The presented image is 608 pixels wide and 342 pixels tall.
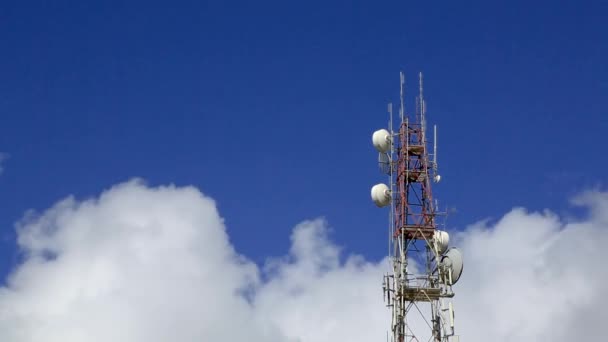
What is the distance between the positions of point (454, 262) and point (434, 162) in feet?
23.8

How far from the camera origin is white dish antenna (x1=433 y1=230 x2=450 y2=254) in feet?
275

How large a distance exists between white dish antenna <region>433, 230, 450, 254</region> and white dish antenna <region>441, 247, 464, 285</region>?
0.58m

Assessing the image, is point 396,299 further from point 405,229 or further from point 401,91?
point 401,91


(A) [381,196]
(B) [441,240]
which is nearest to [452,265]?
(B) [441,240]

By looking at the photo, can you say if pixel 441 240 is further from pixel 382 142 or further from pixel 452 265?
pixel 382 142

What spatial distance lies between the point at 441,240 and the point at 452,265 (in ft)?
6.81

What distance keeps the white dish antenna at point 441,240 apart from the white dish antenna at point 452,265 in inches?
22.7

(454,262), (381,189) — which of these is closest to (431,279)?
(454,262)

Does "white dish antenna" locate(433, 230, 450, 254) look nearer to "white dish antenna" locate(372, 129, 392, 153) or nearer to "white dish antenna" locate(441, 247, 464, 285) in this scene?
"white dish antenna" locate(441, 247, 464, 285)

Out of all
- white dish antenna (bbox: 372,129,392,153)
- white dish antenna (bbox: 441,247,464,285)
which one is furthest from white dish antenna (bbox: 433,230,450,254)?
white dish antenna (bbox: 372,129,392,153)

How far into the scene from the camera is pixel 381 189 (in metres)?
85.9

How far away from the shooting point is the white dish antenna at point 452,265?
8256 cm

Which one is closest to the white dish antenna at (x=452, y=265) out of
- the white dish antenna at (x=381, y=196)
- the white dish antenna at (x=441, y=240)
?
the white dish antenna at (x=441, y=240)

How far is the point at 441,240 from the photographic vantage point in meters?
84.2
